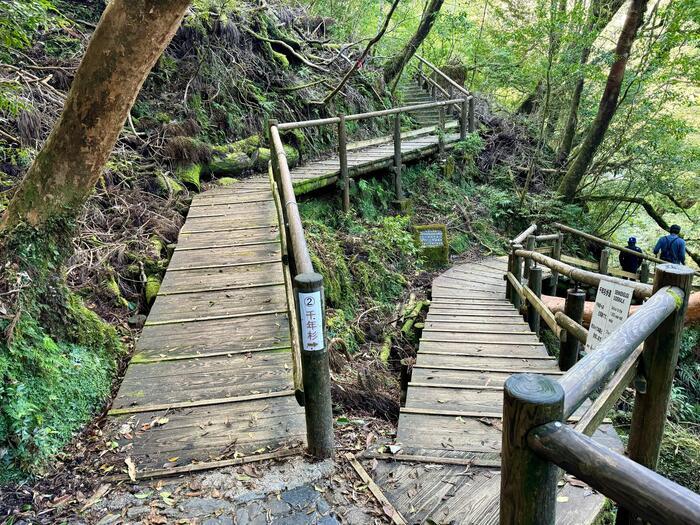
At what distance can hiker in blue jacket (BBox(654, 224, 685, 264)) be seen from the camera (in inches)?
338

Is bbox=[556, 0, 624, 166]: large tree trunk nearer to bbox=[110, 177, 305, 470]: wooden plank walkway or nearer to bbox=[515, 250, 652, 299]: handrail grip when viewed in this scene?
bbox=[515, 250, 652, 299]: handrail grip

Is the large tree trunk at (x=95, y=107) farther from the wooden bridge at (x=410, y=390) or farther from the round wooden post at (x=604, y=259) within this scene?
the round wooden post at (x=604, y=259)

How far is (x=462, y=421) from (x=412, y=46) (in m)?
12.0

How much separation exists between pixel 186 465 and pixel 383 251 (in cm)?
583

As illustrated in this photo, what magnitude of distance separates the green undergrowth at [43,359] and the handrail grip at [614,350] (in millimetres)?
2595

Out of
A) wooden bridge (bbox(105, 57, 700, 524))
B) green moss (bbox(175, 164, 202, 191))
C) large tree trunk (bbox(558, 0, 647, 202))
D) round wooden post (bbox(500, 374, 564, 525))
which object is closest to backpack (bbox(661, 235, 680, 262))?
large tree trunk (bbox(558, 0, 647, 202))

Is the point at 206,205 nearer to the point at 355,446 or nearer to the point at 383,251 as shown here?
the point at 383,251

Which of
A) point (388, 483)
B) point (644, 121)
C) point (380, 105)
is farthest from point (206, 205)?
point (644, 121)

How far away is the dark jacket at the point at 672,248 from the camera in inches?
339

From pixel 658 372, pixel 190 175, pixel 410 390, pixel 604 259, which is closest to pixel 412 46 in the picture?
pixel 604 259

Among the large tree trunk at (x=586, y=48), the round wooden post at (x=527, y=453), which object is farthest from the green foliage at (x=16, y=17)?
the large tree trunk at (x=586, y=48)

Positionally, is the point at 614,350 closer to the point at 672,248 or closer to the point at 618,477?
the point at 618,477

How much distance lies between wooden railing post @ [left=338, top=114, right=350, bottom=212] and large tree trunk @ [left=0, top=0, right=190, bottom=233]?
16.2 feet

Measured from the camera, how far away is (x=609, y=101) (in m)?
9.81
